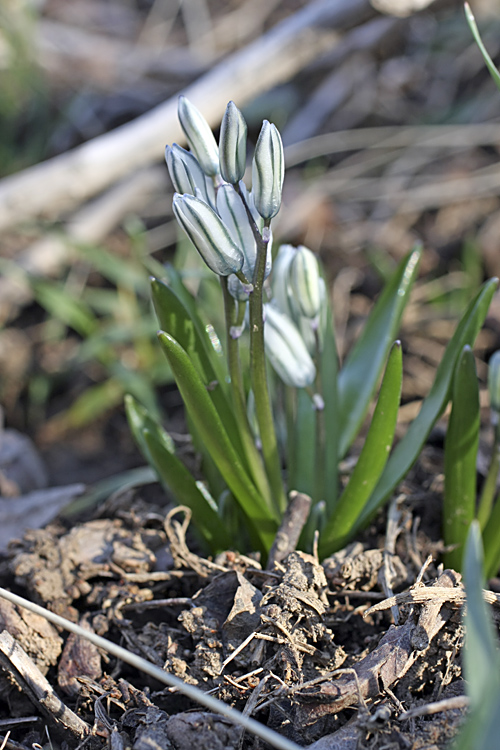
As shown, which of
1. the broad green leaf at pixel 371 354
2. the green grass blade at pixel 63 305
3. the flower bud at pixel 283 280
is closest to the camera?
the flower bud at pixel 283 280

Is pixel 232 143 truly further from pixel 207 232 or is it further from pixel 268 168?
pixel 207 232

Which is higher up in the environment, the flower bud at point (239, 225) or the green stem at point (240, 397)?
the flower bud at point (239, 225)

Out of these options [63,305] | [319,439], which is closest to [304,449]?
[319,439]

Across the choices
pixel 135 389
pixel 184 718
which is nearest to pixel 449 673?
pixel 184 718

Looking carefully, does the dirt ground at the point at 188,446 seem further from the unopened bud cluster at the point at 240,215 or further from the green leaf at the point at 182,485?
the unopened bud cluster at the point at 240,215

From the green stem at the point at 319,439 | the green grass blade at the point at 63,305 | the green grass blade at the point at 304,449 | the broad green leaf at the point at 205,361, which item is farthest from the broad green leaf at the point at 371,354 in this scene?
the green grass blade at the point at 63,305

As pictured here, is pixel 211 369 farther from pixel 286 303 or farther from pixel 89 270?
pixel 89 270

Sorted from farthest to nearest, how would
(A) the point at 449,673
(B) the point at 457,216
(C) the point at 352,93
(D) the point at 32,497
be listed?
1. (C) the point at 352,93
2. (B) the point at 457,216
3. (D) the point at 32,497
4. (A) the point at 449,673
